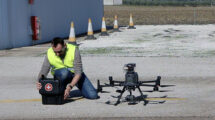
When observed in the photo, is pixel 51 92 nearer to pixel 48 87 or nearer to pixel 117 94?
pixel 48 87

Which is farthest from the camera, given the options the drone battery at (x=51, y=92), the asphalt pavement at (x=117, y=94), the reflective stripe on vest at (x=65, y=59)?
the reflective stripe on vest at (x=65, y=59)

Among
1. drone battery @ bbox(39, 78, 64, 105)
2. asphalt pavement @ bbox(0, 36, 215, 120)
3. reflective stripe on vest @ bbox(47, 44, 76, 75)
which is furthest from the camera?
reflective stripe on vest @ bbox(47, 44, 76, 75)

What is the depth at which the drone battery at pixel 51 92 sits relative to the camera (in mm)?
8750

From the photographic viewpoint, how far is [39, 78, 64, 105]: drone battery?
8.75 meters

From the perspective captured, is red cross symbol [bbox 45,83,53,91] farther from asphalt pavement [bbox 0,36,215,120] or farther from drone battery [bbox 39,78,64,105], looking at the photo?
asphalt pavement [bbox 0,36,215,120]

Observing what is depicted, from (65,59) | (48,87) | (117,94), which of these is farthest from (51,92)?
(117,94)

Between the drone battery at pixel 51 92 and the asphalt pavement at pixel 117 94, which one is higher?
the drone battery at pixel 51 92

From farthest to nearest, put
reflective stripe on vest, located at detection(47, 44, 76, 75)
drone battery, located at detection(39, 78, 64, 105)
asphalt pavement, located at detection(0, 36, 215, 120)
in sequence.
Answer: reflective stripe on vest, located at detection(47, 44, 76, 75), drone battery, located at detection(39, 78, 64, 105), asphalt pavement, located at detection(0, 36, 215, 120)

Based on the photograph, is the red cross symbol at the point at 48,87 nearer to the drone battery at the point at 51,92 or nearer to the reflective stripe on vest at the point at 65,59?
the drone battery at the point at 51,92

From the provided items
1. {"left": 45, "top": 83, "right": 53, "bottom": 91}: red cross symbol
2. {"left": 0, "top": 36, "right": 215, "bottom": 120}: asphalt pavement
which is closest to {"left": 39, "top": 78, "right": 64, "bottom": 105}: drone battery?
{"left": 45, "top": 83, "right": 53, "bottom": 91}: red cross symbol

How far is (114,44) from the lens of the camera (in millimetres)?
19984

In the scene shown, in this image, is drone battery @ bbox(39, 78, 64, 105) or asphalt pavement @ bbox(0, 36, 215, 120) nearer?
asphalt pavement @ bbox(0, 36, 215, 120)

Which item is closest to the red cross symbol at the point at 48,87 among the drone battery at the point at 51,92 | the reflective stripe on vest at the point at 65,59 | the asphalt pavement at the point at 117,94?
the drone battery at the point at 51,92

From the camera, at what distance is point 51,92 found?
880 centimetres
